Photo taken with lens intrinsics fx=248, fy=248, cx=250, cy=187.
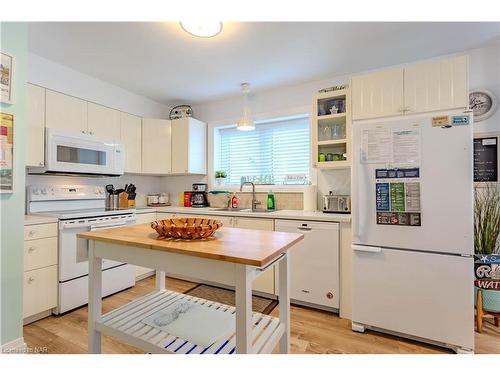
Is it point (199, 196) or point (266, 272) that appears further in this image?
point (199, 196)

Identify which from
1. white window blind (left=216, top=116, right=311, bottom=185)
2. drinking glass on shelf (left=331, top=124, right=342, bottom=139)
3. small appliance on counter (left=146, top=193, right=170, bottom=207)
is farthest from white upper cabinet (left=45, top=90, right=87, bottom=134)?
drinking glass on shelf (left=331, top=124, right=342, bottom=139)

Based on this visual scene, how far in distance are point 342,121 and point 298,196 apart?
3.19 ft

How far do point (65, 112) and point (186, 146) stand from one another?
1.33 meters

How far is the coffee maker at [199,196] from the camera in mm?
3477

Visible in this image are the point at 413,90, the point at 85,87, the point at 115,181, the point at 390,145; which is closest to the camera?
the point at 390,145

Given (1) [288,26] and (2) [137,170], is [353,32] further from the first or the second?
(2) [137,170]

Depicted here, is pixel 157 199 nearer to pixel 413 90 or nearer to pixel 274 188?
pixel 274 188

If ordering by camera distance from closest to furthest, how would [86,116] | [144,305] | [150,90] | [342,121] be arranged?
[144,305] → [342,121] → [86,116] → [150,90]

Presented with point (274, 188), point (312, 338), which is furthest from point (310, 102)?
point (312, 338)

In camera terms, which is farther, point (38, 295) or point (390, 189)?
point (38, 295)

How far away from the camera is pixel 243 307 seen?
102cm

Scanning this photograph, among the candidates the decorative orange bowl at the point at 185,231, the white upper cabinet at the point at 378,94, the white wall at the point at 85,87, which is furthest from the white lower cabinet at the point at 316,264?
the white wall at the point at 85,87
